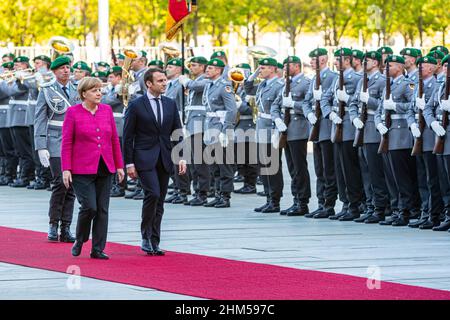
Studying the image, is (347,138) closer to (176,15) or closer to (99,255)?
(176,15)

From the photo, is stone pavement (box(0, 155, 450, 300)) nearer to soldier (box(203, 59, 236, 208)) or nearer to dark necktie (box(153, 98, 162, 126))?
soldier (box(203, 59, 236, 208))

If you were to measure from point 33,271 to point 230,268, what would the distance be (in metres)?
1.75

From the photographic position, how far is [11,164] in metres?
23.9

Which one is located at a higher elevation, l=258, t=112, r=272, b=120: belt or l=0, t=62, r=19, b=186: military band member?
l=258, t=112, r=272, b=120: belt

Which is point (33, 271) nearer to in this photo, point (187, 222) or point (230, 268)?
point (230, 268)

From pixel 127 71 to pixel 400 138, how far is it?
603cm

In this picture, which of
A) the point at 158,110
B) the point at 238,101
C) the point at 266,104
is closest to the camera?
the point at 158,110

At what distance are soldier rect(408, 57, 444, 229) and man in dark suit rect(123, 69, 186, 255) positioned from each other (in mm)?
3495

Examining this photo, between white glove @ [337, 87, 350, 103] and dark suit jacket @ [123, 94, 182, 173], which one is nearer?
dark suit jacket @ [123, 94, 182, 173]

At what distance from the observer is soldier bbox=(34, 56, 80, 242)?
573 inches

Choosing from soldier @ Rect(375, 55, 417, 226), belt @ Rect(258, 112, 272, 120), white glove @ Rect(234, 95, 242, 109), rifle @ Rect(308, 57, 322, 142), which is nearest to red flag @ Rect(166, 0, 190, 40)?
belt @ Rect(258, 112, 272, 120)

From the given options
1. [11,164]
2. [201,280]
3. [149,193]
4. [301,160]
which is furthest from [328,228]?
[11,164]

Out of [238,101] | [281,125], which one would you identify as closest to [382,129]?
[281,125]

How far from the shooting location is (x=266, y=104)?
59.6 feet
